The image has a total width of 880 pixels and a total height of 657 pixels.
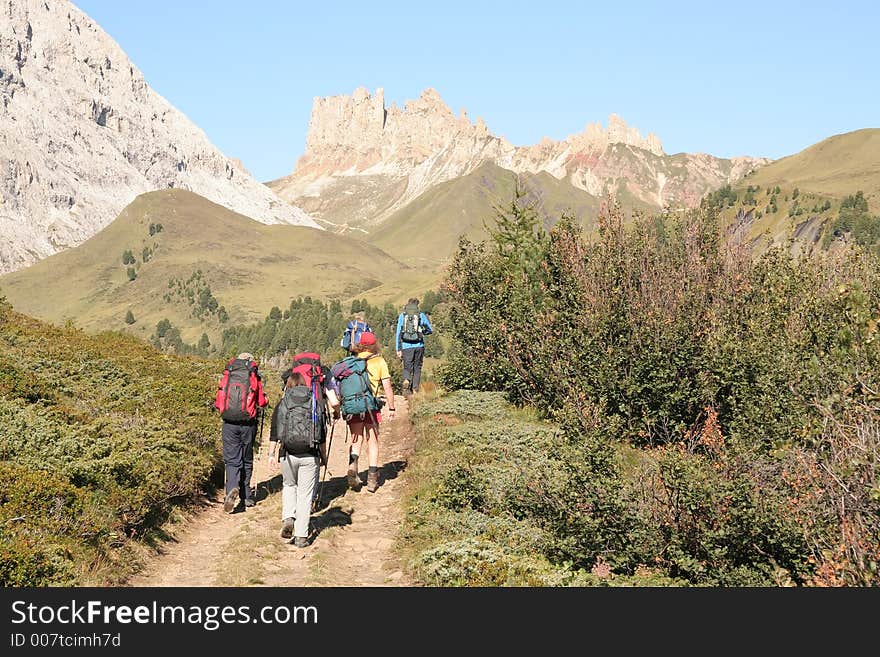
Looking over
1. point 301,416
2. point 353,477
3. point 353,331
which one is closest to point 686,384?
point 353,477

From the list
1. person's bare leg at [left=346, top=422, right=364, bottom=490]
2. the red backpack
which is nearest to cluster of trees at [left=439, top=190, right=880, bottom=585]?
person's bare leg at [left=346, top=422, right=364, bottom=490]

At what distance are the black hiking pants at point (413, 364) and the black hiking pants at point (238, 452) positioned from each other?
9697 mm

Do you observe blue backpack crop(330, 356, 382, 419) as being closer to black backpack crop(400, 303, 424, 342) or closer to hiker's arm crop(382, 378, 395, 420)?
hiker's arm crop(382, 378, 395, 420)

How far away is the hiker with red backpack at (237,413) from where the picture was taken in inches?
539

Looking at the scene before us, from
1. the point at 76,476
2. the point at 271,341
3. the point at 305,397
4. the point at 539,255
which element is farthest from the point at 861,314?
the point at 271,341

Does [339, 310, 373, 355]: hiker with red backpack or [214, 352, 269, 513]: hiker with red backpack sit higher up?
[339, 310, 373, 355]: hiker with red backpack

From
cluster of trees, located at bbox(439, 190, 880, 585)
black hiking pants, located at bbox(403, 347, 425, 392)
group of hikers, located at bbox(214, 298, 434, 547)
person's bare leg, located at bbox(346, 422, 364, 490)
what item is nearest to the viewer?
cluster of trees, located at bbox(439, 190, 880, 585)

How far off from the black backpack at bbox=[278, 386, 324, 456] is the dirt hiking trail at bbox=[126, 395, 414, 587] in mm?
1541

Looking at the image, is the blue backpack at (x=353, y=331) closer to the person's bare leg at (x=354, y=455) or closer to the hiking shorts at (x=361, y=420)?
the person's bare leg at (x=354, y=455)

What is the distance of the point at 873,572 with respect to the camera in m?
8.17

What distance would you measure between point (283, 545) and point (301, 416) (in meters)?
1.99

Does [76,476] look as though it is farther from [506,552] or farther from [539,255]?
[539,255]

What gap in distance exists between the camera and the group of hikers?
1195cm

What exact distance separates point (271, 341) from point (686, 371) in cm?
18156
